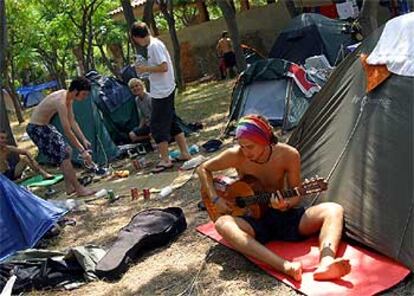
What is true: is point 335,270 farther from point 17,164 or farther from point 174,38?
point 174,38

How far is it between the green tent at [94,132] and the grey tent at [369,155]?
427 cm

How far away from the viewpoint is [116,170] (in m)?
7.36

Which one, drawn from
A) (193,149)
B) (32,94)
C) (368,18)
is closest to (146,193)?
(193,149)

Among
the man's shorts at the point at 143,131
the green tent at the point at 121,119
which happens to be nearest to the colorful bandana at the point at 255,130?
the man's shorts at the point at 143,131

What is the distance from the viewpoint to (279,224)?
3.65 m

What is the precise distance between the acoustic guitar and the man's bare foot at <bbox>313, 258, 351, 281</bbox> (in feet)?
1.67

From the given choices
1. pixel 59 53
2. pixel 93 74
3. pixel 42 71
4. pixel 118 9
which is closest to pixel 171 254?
pixel 93 74

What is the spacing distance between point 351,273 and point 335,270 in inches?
4.5

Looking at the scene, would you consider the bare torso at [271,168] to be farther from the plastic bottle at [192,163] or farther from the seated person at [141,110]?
the seated person at [141,110]

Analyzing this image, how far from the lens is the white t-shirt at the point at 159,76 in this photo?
6.37 meters

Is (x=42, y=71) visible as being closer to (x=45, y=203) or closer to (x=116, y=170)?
(x=116, y=170)

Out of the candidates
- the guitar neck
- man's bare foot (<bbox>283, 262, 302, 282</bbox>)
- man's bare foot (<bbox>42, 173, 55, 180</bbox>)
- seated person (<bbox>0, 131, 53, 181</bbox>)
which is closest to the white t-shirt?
seated person (<bbox>0, 131, 53, 181</bbox>)

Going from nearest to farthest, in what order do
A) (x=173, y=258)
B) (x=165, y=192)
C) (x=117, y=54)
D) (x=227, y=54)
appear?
1. (x=173, y=258)
2. (x=165, y=192)
3. (x=227, y=54)
4. (x=117, y=54)

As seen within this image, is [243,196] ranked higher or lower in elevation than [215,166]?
lower
